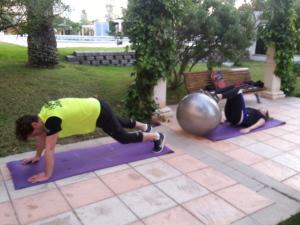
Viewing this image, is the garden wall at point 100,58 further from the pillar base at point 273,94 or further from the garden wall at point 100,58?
the pillar base at point 273,94

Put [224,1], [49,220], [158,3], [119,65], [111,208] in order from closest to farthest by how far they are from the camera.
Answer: [49,220] < [111,208] < [158,3] < [224,1] < [119,65]

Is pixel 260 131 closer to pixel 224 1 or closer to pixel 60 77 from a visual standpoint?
pixel 224 1

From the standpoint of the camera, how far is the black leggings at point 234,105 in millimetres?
5332

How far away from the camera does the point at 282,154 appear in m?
4.69

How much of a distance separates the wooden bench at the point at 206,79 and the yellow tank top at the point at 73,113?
3.89 m

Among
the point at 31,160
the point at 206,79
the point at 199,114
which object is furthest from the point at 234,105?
the point at 31,160

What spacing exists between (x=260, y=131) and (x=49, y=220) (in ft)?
14.4

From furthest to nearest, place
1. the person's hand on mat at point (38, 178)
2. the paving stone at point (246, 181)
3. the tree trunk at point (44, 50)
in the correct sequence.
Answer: the tree trunk at point (44, 50)
the paving stone at point (246, 181)
the person's hand on mat at point (38, 178)

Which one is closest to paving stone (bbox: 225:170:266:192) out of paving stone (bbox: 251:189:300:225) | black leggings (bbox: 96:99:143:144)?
paving stone (bbox: 251:189:300:225)

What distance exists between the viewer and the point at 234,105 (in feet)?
18.1

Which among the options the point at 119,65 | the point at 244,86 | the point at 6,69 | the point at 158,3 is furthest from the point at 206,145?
the point at 119,65

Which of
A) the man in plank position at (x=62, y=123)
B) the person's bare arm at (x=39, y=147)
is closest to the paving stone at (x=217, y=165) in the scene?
the man in plank position at (x=62, y=123)

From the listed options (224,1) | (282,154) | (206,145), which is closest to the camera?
(282,154)

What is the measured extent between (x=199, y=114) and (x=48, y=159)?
2637mm
